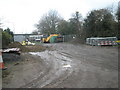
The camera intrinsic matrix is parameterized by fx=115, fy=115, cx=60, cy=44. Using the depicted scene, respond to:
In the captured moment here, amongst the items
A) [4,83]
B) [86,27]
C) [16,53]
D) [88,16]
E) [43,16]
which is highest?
[43,16]

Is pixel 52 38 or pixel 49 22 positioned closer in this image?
pixel 52 38

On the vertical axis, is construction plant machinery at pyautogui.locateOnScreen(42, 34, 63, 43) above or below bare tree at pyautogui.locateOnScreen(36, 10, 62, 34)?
below

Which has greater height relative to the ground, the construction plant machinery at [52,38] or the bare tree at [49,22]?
the bare tree at [49,22]

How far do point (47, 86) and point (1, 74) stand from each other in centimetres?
282

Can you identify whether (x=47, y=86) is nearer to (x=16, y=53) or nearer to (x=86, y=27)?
(x=16, y=53)

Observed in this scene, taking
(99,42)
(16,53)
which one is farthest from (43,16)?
(16,53)

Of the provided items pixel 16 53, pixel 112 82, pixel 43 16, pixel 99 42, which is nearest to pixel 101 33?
pixel 99 42

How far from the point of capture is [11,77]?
18.1 ft

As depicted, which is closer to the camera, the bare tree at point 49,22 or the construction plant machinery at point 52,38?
the construction plant machinery at point 52,38

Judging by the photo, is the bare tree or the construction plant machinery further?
the bare tree

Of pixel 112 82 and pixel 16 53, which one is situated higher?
pixel 16 53

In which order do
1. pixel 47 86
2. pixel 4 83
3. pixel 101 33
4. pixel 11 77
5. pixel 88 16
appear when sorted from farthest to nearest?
1. pixel 88 16
2. pixel 101 33
3. pixel 11 77
4. pixel 4 83
5. pixel 47 86

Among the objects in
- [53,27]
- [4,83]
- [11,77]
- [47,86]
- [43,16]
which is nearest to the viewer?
[47,86]

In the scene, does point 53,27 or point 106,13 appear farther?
point 53,27
